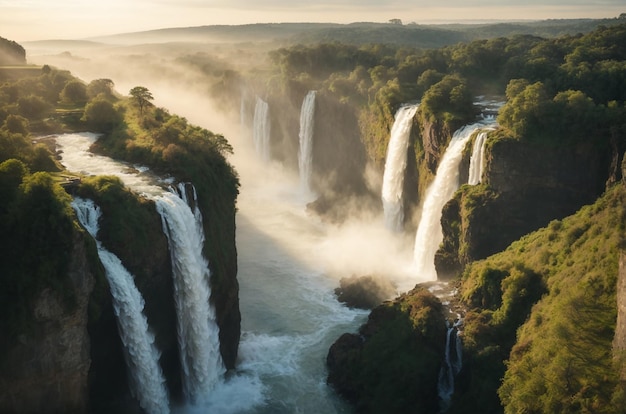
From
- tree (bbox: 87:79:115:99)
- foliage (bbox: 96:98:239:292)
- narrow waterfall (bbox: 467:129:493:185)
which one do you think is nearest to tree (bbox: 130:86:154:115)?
foliage (bbox: 96:98:239:292)

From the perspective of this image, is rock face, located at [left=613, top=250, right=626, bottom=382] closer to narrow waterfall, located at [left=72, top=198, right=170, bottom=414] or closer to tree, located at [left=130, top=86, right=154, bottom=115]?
narrow waterfall, located at [left=72, top=198, right=170, bottom=414]

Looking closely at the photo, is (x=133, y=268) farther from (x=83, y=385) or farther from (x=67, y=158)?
(x=67, y=158)

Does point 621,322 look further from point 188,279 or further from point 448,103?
point 448,103

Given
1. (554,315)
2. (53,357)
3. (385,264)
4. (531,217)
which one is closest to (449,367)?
(554,315)

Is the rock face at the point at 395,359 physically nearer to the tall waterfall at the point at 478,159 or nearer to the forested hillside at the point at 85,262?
the forested hillside at the point at 85,262

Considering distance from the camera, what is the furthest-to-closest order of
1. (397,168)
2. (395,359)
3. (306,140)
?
(306,140), (397,168), (395,359)

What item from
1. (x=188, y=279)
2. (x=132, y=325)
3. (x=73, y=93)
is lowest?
(x=132, y=325)

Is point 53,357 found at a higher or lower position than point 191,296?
higher
